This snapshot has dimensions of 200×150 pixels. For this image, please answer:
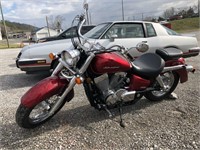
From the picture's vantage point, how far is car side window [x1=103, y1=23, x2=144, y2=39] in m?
5.67

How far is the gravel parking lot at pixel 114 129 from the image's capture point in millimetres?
2750

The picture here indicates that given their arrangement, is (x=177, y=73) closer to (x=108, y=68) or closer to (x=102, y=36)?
(x=108, y=68)

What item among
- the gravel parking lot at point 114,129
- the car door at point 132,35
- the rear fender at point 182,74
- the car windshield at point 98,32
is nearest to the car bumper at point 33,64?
the car windshield at point 98,32

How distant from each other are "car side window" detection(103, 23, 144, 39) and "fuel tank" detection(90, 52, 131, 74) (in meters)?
2.65

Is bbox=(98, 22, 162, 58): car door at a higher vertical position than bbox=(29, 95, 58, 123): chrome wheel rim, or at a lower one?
higher

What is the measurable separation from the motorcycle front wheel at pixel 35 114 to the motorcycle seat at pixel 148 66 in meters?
1.12

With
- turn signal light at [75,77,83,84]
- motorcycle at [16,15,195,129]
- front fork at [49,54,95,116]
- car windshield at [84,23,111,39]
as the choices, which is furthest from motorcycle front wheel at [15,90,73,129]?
Result: car windshield at [84,23,111,39]

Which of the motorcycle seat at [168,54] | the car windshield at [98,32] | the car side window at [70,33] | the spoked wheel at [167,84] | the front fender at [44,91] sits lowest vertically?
the spoked wheel at [167,84]

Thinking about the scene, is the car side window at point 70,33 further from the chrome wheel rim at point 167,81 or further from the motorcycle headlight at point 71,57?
the motorcycle headlight at point 71,57

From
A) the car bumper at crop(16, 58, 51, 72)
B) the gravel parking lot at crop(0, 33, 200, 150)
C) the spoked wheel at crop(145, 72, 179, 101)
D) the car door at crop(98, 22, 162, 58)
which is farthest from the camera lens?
the car door at crop(98, 22, 162, 58)

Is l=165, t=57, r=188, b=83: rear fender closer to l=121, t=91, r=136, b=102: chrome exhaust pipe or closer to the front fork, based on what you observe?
l=121, t=91, r=136, b=102: chrome exhaust pipe

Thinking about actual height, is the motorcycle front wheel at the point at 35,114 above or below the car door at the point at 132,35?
below

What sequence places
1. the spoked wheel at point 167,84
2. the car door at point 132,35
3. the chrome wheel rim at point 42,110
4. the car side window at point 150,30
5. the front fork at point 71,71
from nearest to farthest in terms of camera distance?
1. the front fork at point 71,71
2. the chrome wheel rim at point 42,110
3. the spoked wheel at point 167,84
4. the car door at point 132,35
5. the car side window at point 150,30

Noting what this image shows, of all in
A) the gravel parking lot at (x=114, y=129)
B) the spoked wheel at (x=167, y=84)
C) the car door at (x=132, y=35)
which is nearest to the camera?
the gravel parking lot at (x=114, y=129)
